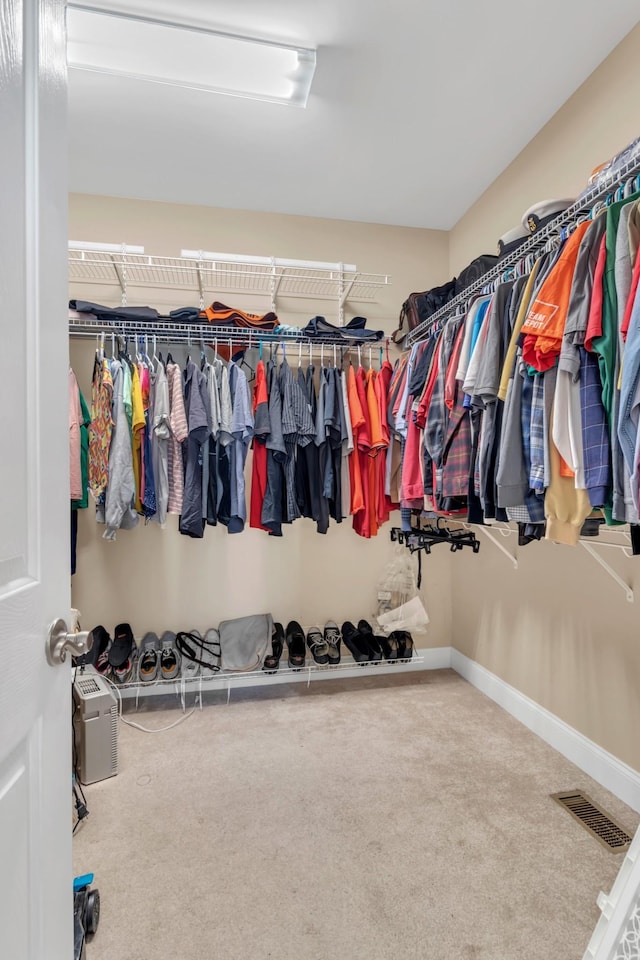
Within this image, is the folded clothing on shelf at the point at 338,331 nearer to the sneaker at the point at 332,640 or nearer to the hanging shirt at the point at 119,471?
the hanging shirt at the point at 119,471

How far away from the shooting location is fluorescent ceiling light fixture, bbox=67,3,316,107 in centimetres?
176

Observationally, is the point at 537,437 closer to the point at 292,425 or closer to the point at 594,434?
the point at 594,434

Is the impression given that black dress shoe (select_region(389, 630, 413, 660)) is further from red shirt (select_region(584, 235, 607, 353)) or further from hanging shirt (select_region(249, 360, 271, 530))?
red shirt (select_region(584, 235, 607, 353))

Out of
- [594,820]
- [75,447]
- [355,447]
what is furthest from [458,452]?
[75,447]

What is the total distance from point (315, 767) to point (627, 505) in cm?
163

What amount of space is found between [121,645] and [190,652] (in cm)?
37

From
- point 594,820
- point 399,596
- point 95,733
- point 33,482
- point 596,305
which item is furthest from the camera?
point 399,596

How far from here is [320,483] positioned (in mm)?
2656

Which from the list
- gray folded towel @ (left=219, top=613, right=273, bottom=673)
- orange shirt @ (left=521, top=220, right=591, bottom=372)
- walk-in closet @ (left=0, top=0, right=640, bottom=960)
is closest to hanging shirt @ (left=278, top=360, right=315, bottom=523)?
walk-in closet @ (left=0, top=0, right=640, bottom=960)

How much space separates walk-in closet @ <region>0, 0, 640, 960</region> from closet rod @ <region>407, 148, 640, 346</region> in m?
0.02

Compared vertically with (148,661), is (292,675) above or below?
below

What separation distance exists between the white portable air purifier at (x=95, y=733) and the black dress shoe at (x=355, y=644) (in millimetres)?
1306

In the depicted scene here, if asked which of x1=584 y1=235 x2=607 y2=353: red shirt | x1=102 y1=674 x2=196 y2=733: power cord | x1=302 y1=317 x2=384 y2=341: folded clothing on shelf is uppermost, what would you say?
x1=302 y1=317 x2=384 y2=341: folded clothing on shelf

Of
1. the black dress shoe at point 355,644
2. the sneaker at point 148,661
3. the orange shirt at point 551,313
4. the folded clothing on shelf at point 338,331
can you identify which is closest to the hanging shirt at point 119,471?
the sneaker at point 148,661
